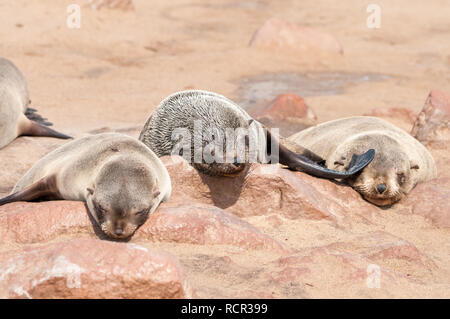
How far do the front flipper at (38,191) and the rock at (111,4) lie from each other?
12067 mm

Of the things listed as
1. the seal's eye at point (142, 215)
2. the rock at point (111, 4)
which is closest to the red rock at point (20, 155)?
the seal's eye at point (142, 215)

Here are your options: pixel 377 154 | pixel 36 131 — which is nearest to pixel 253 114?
pixel 36 131

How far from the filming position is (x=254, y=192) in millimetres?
6395

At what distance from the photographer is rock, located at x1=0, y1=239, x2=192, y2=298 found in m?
3.77

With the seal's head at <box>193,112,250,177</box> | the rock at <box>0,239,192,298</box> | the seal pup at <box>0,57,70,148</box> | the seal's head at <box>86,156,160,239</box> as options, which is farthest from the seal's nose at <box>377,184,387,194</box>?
the seal pup at <box>0,57,70,148</box>

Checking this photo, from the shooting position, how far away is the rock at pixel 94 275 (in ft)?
12.4

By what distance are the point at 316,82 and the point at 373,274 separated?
10304 mm

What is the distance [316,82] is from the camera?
568 inches

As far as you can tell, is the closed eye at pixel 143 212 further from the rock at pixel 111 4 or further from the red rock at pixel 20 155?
the rock at pixel 111 4

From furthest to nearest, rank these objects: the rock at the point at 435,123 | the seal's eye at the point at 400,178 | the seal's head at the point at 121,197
→ the rock at the point at 435,123, the seal's eye at the point at 400,178, the seal's head at the point at 121,197

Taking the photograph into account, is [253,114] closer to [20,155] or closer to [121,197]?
[20,155]

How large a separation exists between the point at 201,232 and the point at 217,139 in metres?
1.32
